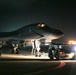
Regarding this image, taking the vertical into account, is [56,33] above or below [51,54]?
above

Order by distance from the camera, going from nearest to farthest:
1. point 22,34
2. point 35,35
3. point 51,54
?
point 51,54 < point 35,35 < point 22,34

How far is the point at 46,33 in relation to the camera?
34.9 metres

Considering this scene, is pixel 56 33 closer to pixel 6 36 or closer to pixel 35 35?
pixel 35 35

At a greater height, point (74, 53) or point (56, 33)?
point (56, 33)

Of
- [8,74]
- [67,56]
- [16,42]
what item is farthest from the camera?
[16,42]

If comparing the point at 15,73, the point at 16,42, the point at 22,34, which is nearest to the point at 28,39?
the point at 22,34

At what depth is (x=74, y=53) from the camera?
→ 25656mm

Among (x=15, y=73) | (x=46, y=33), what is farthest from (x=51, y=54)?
(x=15, y=73)

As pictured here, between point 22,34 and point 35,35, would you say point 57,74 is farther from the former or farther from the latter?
point 22,34

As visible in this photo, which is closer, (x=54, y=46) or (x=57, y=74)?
(x=57, y=74)

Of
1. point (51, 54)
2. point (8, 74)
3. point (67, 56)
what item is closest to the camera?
point (8, 74)

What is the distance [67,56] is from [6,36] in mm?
17439

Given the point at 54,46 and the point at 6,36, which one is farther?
the point at 6,36

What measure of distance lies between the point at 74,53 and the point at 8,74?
13.1 m
